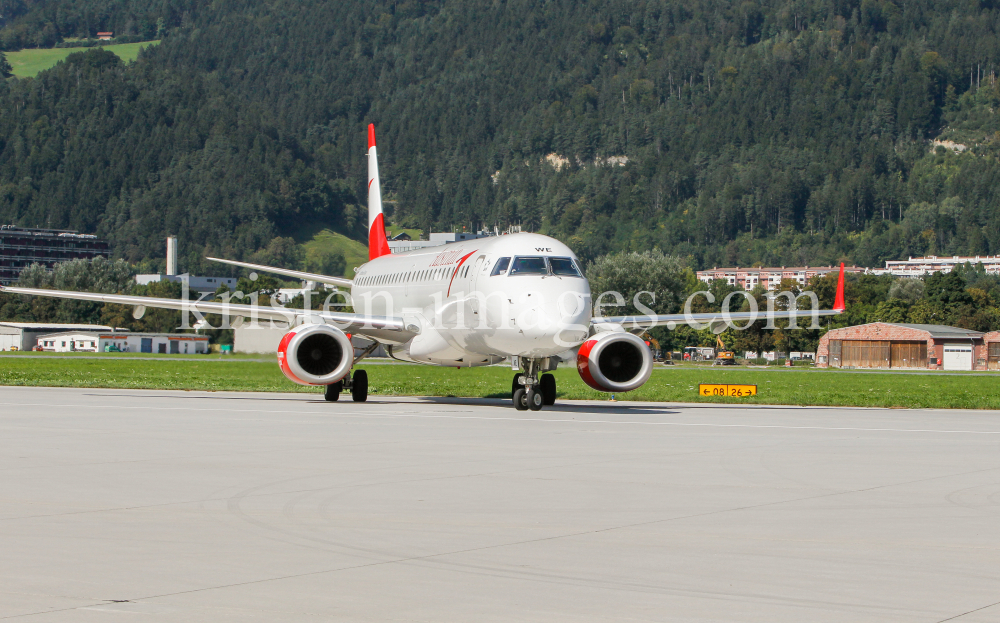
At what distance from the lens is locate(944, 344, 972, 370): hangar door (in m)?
95.6

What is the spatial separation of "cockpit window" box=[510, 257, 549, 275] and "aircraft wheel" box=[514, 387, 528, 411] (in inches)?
109

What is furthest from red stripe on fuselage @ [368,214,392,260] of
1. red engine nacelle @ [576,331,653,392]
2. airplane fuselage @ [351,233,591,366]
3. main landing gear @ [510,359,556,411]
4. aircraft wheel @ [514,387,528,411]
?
red engine nacelle @ [576,331,653,392]

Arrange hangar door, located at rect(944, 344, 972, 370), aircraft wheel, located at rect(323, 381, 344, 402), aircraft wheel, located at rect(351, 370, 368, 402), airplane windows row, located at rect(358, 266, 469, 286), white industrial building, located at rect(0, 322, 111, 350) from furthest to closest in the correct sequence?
1. white industrial building, located at rect(0, 322, 111, 350)
2. hangar door, located at rect(944, 344, 972, 370)
3. aircraft wheel, located at rect(351, 370, 368, 402)
4. aircraft wheel, located at rect(323, 381, 344, 402)
5. airplane windows row, located at rect(358, 266, 469, 286)

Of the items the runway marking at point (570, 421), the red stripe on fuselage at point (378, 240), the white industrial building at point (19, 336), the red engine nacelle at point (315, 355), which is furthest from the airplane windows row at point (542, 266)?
the white industrial building at point (19, 336)

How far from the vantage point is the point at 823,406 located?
3059 centimetres

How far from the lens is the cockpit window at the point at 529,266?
24.6 metres

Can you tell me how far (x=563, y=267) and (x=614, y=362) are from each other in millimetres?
2643

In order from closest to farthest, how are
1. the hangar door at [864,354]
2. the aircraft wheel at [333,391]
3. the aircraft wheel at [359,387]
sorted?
the aircraft wheel at [333,391]
the aircraft wheel at [359,387]
the hangar door at [864,354]

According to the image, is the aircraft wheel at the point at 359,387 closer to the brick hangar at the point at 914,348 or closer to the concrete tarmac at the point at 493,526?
the concrete tarmac at the point at 493,526

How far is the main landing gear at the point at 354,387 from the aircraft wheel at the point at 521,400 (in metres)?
4.73

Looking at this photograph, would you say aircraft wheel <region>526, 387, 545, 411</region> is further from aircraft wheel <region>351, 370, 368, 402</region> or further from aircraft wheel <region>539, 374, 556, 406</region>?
aircraft wheel <region>351, 370, 368, 402</region>

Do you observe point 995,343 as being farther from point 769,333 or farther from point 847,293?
point 847,293

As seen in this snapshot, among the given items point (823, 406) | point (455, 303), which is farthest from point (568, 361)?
point (823, 406)

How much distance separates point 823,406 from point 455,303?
1027 centimetres
